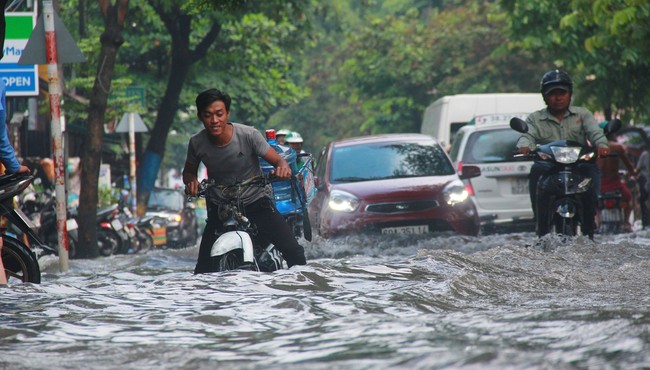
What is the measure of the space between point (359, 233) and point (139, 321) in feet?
25.2

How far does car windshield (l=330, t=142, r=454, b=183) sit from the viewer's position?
15695 mm

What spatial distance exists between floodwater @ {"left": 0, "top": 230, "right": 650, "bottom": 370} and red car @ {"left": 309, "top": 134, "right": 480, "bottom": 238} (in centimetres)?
355

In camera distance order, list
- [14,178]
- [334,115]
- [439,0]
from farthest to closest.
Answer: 1. [439,0]
2. [334,115]
3. [14,178]

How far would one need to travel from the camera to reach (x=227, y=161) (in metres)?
8.79

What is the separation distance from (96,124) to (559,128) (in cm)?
838

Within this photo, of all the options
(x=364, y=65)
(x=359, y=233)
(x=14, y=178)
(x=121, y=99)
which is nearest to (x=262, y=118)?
(x=121, y=99)

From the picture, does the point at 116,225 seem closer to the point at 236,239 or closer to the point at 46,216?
the point at 46,216

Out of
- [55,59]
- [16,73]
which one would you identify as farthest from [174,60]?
[55,59]

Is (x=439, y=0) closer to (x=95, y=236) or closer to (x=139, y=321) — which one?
(x=95, y=236)

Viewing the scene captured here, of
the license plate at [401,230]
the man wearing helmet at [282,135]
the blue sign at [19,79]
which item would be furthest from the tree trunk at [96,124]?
the license plate at [401,230]

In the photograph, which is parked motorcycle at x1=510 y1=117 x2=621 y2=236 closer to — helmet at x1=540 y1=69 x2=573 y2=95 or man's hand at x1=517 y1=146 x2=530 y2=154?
man's hand at x1=517 y1=146 x2=530 y2=154

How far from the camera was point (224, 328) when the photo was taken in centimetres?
686

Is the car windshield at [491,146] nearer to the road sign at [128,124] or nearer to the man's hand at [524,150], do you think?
the man's hand at [524,150]

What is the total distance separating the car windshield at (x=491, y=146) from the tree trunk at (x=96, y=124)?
16.3ft
